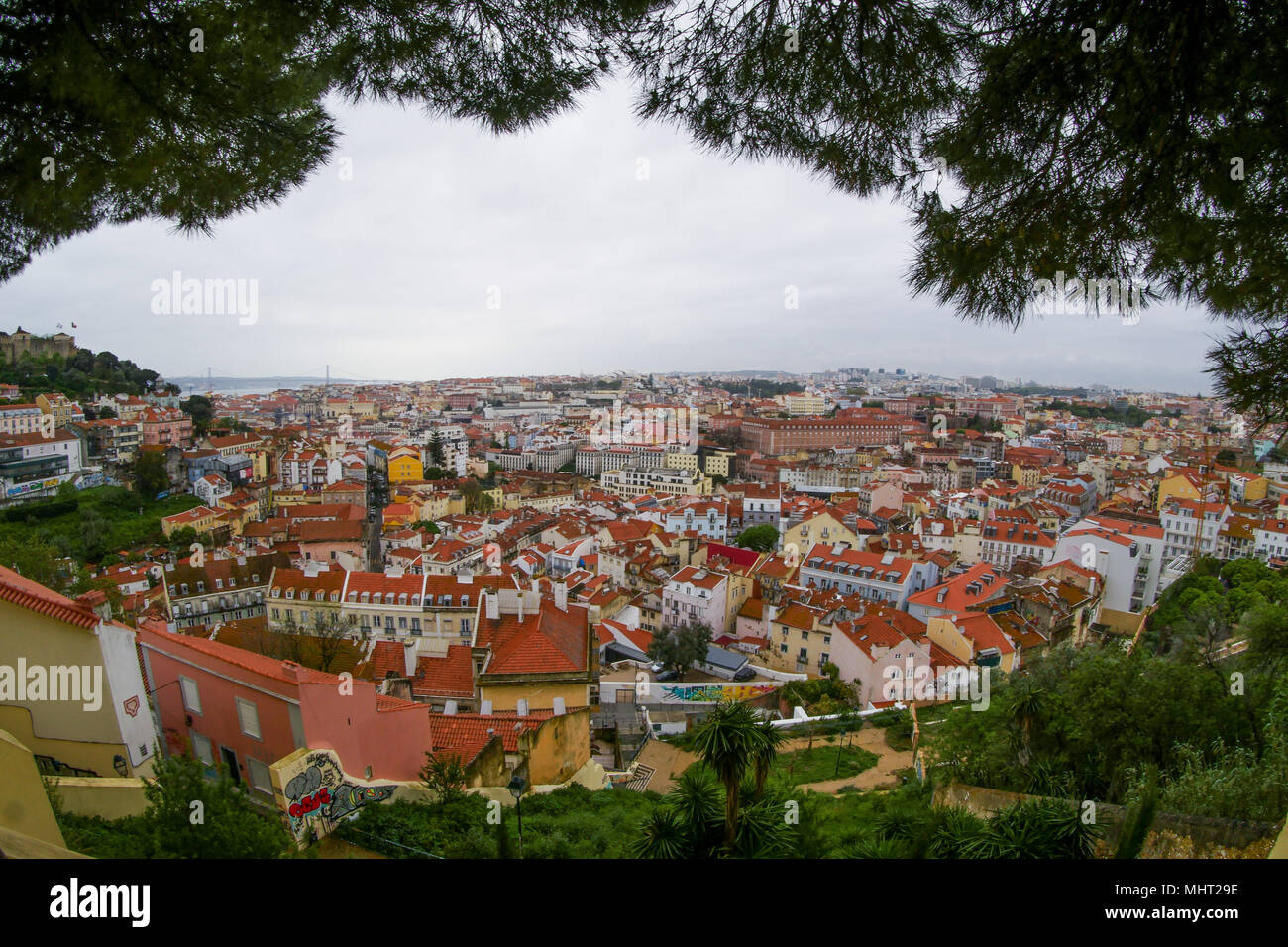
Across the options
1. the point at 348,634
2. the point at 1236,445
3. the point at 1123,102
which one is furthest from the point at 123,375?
the point at 1236,445

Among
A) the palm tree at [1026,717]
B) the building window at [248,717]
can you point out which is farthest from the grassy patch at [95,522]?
the palm tree at [1026,717]

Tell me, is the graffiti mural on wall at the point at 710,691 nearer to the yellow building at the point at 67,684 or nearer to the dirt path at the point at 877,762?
the dirt path at the point at 877,762

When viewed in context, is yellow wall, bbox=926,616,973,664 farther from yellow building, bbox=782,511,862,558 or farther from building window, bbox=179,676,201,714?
building window, bbox=179,676,201,714

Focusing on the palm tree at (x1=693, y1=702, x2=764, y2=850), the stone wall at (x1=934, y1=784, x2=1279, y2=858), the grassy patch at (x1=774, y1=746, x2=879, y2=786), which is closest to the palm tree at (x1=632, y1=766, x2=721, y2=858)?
the palm tree at (x1=693, y1=702, x2=764, y2=850)

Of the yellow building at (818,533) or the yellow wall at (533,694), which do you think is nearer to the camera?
the yellow wall at (533,694)

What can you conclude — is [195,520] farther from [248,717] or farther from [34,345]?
[248,717]

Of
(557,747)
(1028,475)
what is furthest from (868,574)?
(1028,475)
